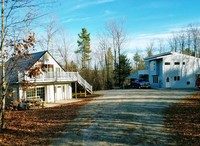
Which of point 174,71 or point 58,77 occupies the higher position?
point 174,71

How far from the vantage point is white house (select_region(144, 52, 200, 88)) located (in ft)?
131

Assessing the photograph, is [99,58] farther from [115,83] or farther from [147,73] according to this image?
[147,73]

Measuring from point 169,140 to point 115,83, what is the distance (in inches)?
1489

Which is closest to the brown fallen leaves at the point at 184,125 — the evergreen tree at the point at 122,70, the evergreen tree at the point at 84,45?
the evergreen tree at the point at 122,70

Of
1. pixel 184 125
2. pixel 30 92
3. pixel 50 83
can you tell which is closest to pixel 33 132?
pixel 184 125

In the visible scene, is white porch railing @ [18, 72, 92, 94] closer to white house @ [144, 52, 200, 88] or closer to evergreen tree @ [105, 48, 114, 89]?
evergreen tree @ [105, 48, 114, 89]

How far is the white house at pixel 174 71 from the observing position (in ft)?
131

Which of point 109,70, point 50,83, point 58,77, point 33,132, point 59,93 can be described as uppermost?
point 109,70

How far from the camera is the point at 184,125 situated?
470 inches

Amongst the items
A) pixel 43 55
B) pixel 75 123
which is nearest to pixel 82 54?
pixel 43 55

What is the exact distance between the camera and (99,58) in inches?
2165

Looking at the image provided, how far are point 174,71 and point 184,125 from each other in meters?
30.2

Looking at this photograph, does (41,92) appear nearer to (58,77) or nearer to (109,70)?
(58,77)

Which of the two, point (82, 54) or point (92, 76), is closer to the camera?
point (92, 76)
